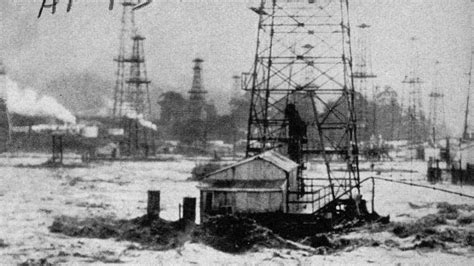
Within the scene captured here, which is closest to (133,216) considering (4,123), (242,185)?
(242,185)

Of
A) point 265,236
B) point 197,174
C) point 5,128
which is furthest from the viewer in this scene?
point 5,128

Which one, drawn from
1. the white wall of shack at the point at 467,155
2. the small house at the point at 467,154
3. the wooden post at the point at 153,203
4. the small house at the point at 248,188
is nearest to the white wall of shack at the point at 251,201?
the small house at the point at 248,188

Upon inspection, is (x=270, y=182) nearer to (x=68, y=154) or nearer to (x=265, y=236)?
(x=265, y=236)

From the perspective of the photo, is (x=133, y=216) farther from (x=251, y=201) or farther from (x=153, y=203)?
(x=251, y=201)

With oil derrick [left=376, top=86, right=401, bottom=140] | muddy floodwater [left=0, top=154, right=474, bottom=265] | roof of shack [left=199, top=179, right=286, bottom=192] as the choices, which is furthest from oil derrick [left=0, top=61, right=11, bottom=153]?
oil derrick [left=376, top=86, right=401, bottom=140]

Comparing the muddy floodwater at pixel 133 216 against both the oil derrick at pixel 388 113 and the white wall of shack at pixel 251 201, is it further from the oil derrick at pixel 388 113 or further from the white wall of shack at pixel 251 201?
the oil derrick at pixel 388 113

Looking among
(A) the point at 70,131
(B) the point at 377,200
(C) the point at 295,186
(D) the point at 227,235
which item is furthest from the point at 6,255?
(A) the point at 70,131
